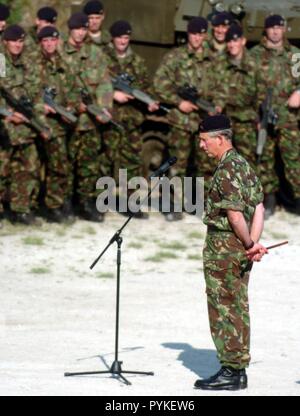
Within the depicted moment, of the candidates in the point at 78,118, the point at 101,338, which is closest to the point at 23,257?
the point at 78,118

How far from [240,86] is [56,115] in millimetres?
2003

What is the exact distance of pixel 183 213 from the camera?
17000mm

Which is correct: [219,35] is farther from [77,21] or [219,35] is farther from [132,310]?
[132,310]

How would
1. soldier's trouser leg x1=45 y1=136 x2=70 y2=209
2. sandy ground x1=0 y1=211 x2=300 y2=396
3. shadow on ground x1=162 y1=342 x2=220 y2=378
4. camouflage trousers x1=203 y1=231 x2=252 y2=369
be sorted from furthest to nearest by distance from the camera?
1. soldier's trouser leg x1=45 y1=136 x2=70 y2=209
2. shadow on ground x1=162 y1=342 x2=220 y2=378
3. sandy ground x1=0 y1=211 x2=300 y2=396
4. camouflage trousers x1=203 y1=231 x2=252 y2=369

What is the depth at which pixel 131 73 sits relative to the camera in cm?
1681

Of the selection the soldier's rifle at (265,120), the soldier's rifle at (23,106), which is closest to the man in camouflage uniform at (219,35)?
the soldier's rifle at (265,120)

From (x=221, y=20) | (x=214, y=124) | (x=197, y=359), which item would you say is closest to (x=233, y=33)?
(x=221, y=20)

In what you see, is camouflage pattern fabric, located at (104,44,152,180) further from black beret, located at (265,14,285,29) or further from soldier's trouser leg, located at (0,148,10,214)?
black beret, located at (265,14,285,29)

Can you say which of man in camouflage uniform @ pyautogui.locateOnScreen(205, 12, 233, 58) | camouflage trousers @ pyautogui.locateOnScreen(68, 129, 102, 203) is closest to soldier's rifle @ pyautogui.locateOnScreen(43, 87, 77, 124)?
camouflage trousers @ pyautogui.locateOnScreen(68, 129, 102, 203)

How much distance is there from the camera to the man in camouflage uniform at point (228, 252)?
986 cm

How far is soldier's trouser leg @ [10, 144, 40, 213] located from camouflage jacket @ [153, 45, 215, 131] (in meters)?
1.58

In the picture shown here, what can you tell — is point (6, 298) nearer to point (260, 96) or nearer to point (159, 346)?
point (159, 346)

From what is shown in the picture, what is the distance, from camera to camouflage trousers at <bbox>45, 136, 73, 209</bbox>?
16297 mm

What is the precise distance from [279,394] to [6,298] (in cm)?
406
